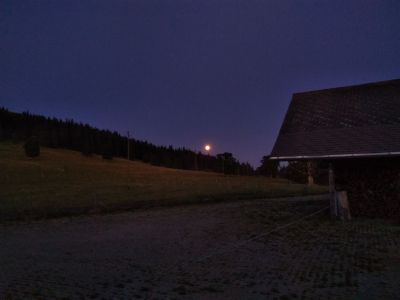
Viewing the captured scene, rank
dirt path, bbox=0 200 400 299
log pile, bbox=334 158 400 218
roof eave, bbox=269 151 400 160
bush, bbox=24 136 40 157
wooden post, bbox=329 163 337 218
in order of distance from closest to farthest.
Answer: dirt path, bbox=0 200 400 299 → roof eave, bbox=269 151 400 160 → log pile, bbox=334 158 400 218 → wooden post, bbox=329 163 337 218 → bush, bbox=24 136 40 157

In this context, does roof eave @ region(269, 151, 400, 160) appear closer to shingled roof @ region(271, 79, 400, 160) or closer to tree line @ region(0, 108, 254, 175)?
shingled roof @ region(271, 79, 400, 160)

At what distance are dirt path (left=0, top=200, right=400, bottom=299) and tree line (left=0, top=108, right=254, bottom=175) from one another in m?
80.9

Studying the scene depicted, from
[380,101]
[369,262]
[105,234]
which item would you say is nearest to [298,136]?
[380,101]

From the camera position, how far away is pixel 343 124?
1902cm

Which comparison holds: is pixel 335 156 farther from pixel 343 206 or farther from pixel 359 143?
pixel 343 206

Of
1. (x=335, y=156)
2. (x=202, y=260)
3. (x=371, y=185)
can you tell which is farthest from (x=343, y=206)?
(x=202, y=260)

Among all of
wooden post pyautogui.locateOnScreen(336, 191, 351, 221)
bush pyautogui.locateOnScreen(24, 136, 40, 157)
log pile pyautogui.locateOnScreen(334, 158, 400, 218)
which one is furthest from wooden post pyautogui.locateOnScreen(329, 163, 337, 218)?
bush pyautogui.locateOnScreen(24, 136, 40, 157)

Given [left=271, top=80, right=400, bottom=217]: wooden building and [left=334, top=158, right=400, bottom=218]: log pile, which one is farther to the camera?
[left=334, top=158, right=400, bottom=218]: log pile

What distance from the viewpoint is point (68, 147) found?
10288 centimetres

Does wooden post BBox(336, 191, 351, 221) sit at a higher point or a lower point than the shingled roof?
lower

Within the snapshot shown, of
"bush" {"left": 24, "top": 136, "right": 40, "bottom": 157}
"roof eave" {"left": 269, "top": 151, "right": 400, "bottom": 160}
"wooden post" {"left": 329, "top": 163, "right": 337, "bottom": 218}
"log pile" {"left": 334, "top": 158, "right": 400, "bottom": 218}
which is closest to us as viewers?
"roof eave" {"left": 269, "top": 151, "right": 400, "bottom": 160}

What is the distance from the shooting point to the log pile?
57.8ft

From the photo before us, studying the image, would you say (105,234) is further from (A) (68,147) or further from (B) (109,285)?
(A) (68,147)

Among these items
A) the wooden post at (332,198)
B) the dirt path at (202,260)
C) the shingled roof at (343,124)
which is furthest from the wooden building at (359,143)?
the dirt path at (202,260)
